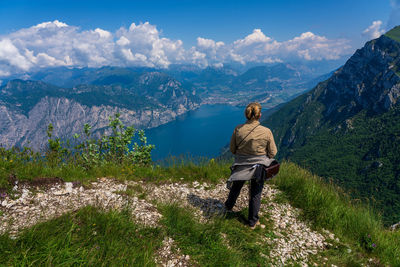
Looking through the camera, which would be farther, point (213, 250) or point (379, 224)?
point (379, 224)

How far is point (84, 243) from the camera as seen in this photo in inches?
119

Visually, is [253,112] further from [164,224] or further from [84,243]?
[84,243]

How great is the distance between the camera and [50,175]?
5.95 metres

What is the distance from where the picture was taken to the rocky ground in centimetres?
408

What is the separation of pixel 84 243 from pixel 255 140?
13.2 ft

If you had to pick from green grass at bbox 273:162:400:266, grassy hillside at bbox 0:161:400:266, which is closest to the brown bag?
grassy hillside at bbox 0:161:400:266

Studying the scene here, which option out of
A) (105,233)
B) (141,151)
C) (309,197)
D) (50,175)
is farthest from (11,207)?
(309,197)

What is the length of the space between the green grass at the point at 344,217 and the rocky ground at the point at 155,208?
0.38 metres

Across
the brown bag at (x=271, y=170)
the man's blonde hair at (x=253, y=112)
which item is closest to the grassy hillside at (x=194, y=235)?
the brown bag at (x=271, y=170)

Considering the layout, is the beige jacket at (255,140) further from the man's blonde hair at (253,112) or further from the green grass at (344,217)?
the green grass at (344,217)

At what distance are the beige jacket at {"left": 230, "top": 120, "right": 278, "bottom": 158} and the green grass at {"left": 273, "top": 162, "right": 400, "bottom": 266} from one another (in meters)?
2.30

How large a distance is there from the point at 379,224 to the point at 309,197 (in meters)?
1.83

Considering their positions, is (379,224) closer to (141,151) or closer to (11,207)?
(141,151)

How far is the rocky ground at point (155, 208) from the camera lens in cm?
408
